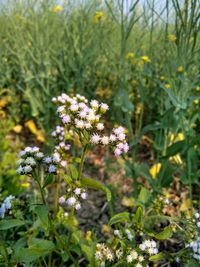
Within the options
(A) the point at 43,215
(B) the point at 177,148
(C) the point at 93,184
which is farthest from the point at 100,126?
(B) the point at 177,148

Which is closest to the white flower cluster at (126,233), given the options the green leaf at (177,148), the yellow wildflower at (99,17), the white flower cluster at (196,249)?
the white flower cluster at (196,249)

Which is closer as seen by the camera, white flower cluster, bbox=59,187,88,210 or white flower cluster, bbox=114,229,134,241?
white flower cluster, bbox=59,187,88,210

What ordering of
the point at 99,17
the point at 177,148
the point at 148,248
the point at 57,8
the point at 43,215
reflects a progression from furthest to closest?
the point at 57,8, the point at 99,17, the point at 177,148, the point at 148,248, the point at 43,215

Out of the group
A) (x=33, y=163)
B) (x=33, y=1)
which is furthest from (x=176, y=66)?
(x=33, y=1)

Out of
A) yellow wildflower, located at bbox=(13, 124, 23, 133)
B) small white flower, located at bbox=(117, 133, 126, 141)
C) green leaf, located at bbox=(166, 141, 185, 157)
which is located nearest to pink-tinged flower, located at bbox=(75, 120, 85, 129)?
small white flower, located at bbox=(117, 133, 126, 141)

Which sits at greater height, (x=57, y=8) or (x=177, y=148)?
(x=57, y=8)

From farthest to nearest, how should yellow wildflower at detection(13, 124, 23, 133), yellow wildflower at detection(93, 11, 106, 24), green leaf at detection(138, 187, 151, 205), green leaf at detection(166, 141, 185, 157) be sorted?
yellow wildflower at detection(13, 124, 23, 133), yellow wildflower at detection(93, 11, 106, 24), green leaf at detection(166, 141, 185, 157), green leaf at detection(138, 187, 151, 205)

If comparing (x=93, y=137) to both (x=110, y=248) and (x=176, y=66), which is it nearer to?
(x=110, y=248)

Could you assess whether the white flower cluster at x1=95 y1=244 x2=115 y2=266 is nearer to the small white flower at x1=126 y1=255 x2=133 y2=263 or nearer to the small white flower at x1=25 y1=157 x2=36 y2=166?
the small white flower at x1=126 y1=255 x2=133 y2=263

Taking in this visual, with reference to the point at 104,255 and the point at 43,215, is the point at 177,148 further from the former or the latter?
the point at 43,215
